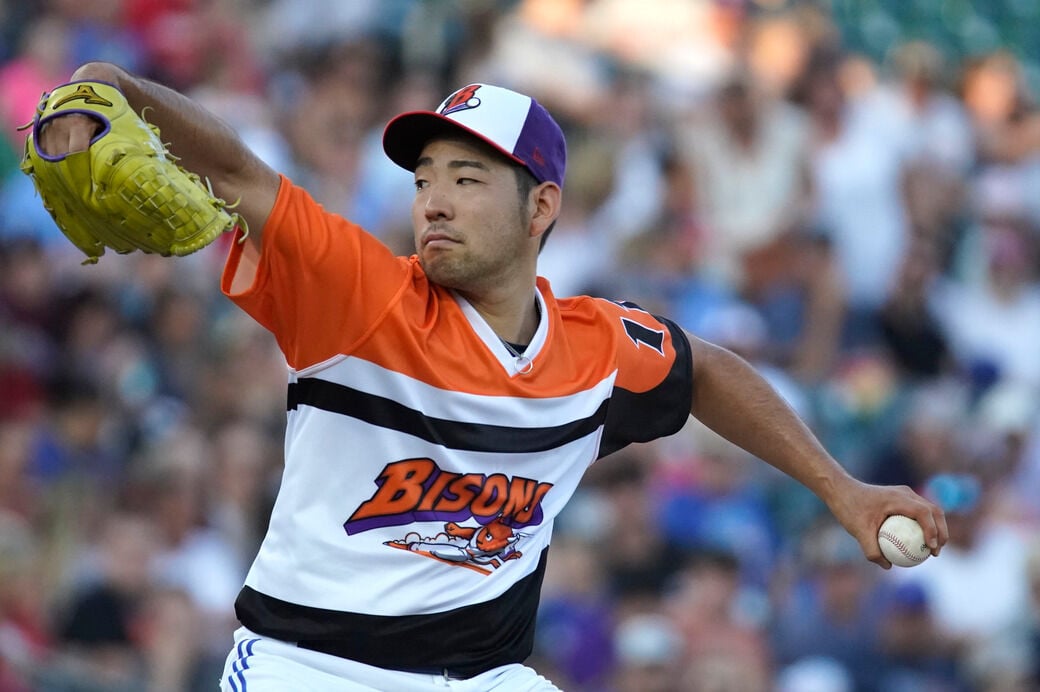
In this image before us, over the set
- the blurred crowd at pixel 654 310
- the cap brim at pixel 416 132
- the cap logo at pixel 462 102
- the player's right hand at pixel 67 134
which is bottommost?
the player's right hand at pixel 67 134

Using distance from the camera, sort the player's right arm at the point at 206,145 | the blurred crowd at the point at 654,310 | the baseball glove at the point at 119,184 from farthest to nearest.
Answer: the blurred crowd at the point at 654,310
the player's right arm at the point at 206,145
the baseball glove at the point at 119,184

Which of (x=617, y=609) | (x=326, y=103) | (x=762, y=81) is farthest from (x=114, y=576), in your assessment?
(x=762, y=81)

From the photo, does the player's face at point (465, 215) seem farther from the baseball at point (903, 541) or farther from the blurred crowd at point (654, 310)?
the blurred crowd at point (654, 310)

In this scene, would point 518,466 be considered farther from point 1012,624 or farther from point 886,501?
point 1012,624

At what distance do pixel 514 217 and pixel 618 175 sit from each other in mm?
6276

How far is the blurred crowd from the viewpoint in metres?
7.97

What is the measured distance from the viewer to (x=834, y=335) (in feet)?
34.5

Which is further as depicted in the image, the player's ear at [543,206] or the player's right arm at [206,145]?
the player's ear at [543,206]

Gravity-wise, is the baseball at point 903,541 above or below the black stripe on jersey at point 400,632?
above

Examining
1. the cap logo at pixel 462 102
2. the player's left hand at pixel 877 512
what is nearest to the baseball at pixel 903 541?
the player's left hand at pixel 877 512

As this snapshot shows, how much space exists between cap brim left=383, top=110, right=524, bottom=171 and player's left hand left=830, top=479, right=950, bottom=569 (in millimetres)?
1325

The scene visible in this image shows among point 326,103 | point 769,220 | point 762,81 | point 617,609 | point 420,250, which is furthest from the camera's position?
point 762,81

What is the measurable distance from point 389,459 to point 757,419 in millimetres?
1212

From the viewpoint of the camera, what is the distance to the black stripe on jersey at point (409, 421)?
404 cm
